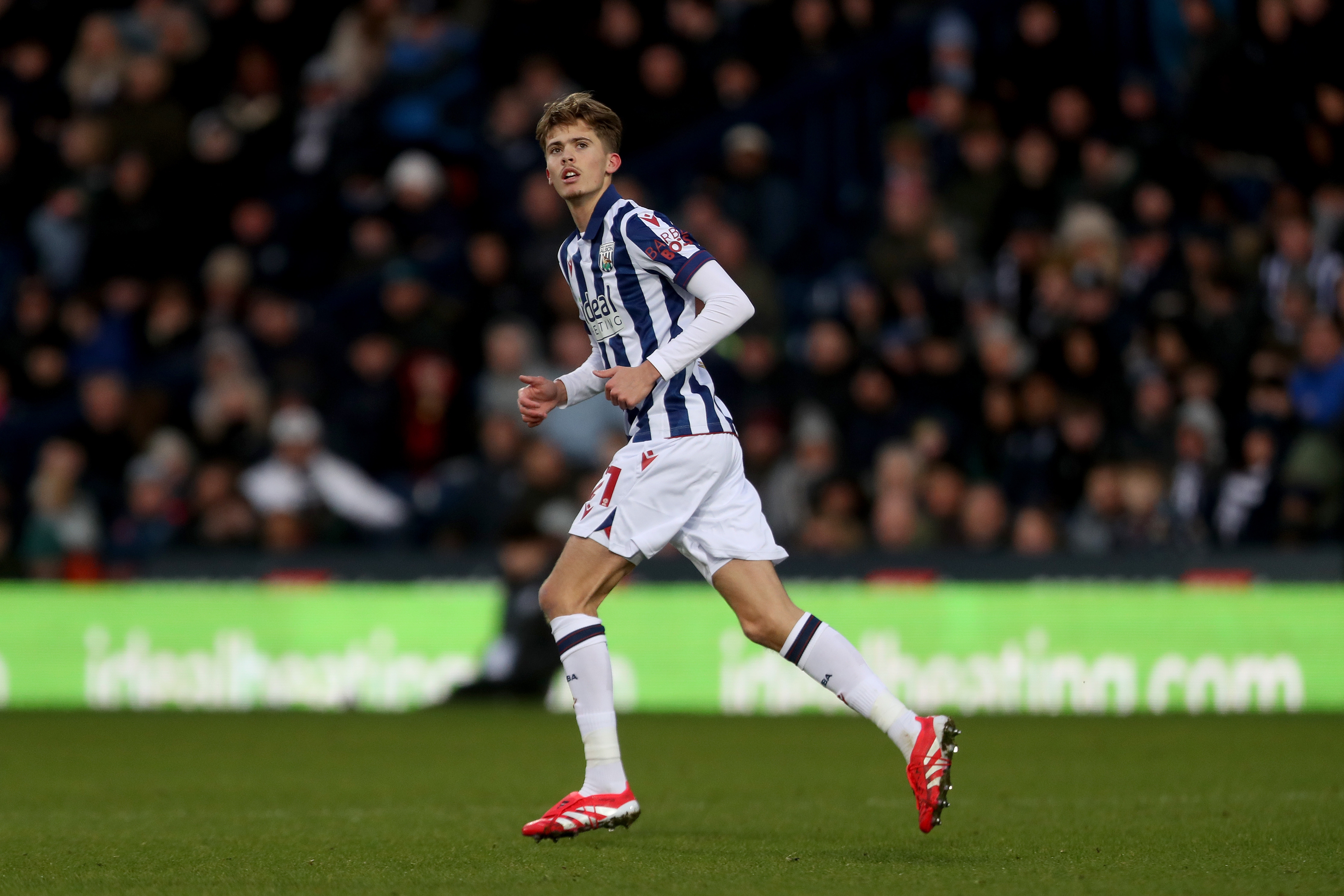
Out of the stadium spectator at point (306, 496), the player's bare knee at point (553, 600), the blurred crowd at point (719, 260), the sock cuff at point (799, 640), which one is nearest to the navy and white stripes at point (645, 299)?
the player's bare knee at point (553, 600)

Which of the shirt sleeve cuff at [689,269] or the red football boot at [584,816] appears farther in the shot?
the shirt sleeve cuff at [689,269]

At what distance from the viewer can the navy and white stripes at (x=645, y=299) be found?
6387 mm

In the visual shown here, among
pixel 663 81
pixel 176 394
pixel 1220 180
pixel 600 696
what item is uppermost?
pixel 663 81

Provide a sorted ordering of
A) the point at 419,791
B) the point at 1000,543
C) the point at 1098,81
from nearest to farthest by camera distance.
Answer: the point at 419,791 < the point at 1000,543 < the point at 1098,81

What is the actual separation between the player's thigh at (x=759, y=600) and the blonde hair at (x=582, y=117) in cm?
137

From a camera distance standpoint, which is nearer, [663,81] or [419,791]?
[419,791]

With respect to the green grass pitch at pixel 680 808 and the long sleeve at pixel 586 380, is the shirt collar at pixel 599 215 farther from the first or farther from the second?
the green grass pitch at pixel 680 808

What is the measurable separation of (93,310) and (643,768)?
31.4 feet

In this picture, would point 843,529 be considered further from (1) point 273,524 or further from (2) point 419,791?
(2) point 419,791

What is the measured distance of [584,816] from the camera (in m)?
6.22

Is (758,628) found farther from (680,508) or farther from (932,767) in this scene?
(932,767)

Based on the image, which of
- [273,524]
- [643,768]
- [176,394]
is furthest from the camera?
[176,394]

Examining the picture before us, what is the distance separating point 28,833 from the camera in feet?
21.9

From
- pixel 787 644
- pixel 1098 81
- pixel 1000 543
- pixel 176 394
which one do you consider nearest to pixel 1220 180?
pixel 1098 81
